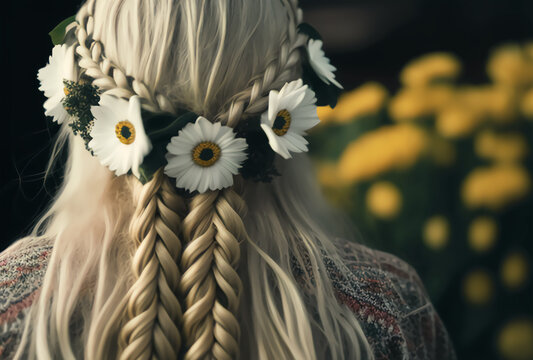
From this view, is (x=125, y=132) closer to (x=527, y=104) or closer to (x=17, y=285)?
(x=17, y=285)

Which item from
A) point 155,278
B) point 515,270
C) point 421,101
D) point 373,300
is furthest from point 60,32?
point 515,270

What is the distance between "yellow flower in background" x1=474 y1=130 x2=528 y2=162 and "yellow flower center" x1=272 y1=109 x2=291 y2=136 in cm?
76

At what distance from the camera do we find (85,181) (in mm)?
895

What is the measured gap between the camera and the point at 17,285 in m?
0.77

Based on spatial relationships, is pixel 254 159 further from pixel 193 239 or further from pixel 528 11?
pixel 528 11

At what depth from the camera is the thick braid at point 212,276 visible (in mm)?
727

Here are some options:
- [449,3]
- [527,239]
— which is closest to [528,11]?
[449,3]

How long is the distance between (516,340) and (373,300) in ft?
2.33

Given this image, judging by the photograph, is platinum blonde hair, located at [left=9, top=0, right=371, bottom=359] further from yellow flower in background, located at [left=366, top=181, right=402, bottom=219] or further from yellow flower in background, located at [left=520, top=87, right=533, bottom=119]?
yellow flower in background, located at [left=520, top=87, right=533, bottom=119]

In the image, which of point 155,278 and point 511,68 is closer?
point 155,278

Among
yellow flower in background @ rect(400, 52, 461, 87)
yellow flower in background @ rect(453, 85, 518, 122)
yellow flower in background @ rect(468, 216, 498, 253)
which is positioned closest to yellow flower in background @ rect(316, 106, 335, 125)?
yellow flower in background @ rect(400, 52, 461, 87)

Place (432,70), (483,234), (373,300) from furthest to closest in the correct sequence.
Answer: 1. (432,70)
2. (483,234)
3. (373,300)

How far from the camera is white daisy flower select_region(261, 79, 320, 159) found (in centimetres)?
78

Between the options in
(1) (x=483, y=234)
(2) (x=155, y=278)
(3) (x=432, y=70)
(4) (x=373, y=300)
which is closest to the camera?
(2) (x=155, y=278)
